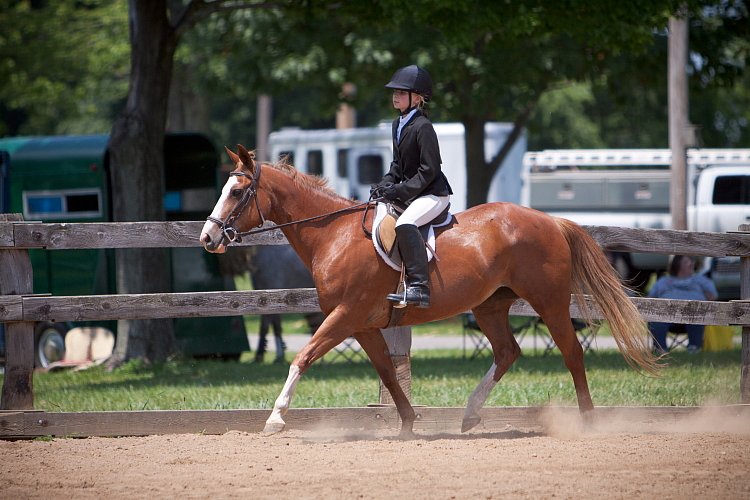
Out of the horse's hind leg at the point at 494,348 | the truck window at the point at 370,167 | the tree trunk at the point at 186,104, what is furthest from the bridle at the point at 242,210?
the tree trunk at the point at 186,104

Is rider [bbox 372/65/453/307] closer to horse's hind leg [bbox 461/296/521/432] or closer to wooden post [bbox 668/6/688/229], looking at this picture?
horse's hind leg [bbox 461/296/521/432]

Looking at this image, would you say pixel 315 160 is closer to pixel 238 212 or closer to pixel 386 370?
pixel 386 370

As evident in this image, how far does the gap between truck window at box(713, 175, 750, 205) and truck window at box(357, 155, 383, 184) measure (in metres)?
7.64

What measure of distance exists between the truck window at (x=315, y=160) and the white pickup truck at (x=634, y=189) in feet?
16.4

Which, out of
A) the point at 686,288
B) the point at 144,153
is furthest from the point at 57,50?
the point at 686,288

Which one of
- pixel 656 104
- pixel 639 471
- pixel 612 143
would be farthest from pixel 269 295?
pixel 612 143

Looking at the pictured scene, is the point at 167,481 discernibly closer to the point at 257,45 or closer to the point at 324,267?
the point at 324,267

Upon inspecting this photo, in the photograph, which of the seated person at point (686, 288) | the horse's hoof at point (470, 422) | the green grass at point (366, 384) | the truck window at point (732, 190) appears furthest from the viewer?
the truck window at point (732, 190)

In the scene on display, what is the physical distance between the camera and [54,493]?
6266mm

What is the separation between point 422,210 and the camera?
300 inches

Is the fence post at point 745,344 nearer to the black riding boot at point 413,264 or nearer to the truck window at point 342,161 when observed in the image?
the black riding boot at point 413,264

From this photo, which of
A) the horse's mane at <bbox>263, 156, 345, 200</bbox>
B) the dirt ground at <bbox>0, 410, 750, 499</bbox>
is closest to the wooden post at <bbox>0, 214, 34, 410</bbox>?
the dirt ground at <bbox>0, 410, 750, 499</bbox>

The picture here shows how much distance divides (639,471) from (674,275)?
8.36 meters

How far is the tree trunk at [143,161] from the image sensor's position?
1343 centimetres
